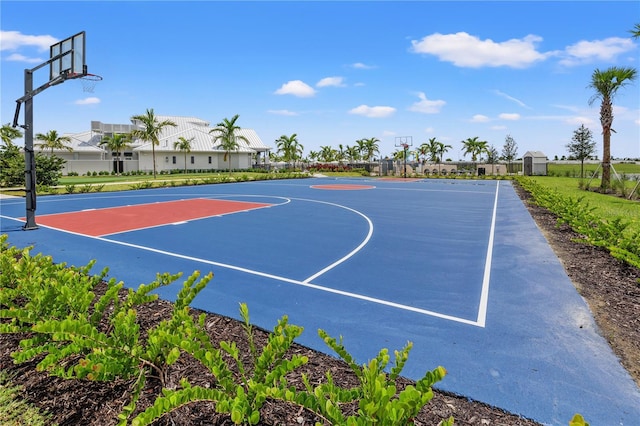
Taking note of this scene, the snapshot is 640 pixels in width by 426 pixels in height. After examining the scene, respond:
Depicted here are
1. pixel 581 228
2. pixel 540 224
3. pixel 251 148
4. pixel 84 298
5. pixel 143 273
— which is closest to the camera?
pixel 84 298

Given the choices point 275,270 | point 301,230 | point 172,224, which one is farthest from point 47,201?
point 275,270

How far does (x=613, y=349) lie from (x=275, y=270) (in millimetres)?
5429

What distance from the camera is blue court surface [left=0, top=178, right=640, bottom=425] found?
390 cm

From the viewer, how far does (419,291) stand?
6.58m

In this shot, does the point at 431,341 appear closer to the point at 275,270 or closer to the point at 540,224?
the point at 275,270

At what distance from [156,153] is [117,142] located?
523cm

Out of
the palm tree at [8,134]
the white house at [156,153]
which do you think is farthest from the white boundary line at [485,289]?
the white house at [156,153]

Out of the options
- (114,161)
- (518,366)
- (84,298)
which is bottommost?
(518,366)

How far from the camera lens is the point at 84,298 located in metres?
3.95

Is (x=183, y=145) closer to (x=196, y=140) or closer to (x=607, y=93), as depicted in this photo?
(x=196, y=140)

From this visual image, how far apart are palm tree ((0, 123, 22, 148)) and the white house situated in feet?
20.6

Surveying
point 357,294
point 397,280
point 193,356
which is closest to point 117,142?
point 397,280

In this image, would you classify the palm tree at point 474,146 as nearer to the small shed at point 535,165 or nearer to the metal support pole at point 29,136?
the small shed at point 535,165

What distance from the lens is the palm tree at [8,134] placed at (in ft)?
143
